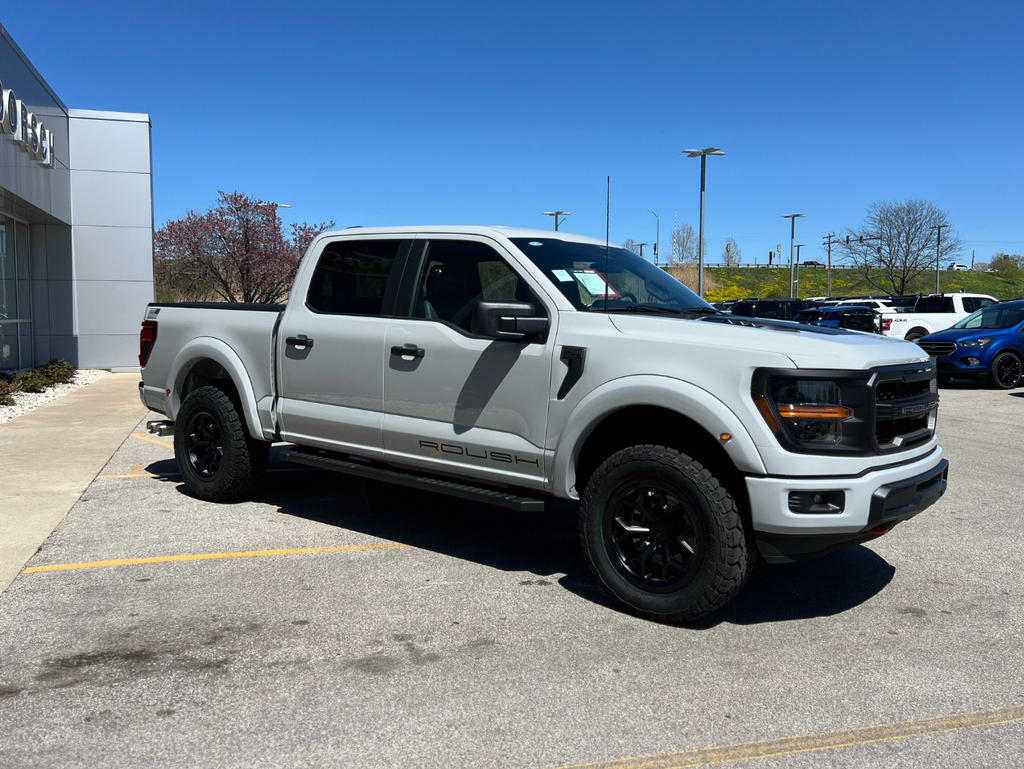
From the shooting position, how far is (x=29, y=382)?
1490 cm

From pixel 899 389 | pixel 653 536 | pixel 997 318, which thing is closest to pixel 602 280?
pixel 653 536

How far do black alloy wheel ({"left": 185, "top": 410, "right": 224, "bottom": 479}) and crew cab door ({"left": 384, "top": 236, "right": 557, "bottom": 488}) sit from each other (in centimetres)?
185

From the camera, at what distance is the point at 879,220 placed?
64625mm

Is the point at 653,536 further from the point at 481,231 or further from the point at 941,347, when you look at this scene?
the point at 941,347

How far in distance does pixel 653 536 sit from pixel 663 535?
0.05 meters

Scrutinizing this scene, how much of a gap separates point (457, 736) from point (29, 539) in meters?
3.96

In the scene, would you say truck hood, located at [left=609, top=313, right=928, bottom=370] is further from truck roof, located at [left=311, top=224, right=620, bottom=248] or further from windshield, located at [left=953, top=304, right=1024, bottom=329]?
windshield, located at [left=953, top=304, right=1024, bottom=329]

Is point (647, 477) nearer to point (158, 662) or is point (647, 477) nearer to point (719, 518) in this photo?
point (719, 518)

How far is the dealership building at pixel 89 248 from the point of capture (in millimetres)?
18516

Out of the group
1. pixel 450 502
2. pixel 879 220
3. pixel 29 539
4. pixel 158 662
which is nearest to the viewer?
pixel 158 662

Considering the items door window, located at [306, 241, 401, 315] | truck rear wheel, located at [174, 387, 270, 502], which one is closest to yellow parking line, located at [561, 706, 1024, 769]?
door window, located at [306, 241, 401, 315]

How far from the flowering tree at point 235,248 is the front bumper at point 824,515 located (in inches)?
1103

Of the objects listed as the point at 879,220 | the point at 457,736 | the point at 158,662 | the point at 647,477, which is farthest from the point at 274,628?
the point at 879,220

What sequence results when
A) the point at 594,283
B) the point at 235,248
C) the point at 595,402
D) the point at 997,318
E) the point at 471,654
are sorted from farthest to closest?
the point at 235,248, the point at 997,318, the point at 594,283, the point at 595,402, the point at 471,654
